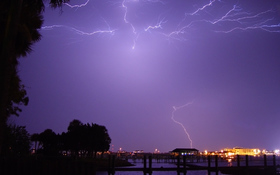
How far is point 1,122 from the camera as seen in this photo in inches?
197

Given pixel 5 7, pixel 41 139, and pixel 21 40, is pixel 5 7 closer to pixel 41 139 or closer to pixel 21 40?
pixel 21 40

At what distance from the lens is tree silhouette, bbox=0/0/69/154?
5.12 metres

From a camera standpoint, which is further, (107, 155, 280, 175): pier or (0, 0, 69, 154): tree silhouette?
(107, 155, 280, 175): pier

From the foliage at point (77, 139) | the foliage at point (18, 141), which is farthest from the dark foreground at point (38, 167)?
the foliage at point (77, 139)

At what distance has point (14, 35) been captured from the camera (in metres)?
5.50

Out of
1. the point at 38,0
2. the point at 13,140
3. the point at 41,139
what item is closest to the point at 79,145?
the point at 41,139

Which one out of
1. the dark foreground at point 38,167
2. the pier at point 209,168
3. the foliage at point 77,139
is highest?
the foliage at point 77,139

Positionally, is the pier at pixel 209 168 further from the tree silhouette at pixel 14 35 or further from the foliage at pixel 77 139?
the foliage at pixel 77 139

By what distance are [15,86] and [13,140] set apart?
7895 millimetres

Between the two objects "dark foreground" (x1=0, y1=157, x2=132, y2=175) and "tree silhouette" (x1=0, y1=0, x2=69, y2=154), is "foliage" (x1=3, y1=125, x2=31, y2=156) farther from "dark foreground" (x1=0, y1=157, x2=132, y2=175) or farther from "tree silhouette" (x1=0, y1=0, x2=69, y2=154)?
"dark foreground" (x1=0, y1=157, x2=132, y2=175)

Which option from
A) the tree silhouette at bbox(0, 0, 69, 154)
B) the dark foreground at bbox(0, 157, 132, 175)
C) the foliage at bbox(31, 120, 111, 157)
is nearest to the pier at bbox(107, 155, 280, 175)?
the dark foreground at bbox(0, 157, 132, 175)

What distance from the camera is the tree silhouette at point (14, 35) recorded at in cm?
512

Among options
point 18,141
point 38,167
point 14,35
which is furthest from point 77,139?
point 14,35

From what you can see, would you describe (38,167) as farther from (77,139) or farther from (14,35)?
(77,139)
